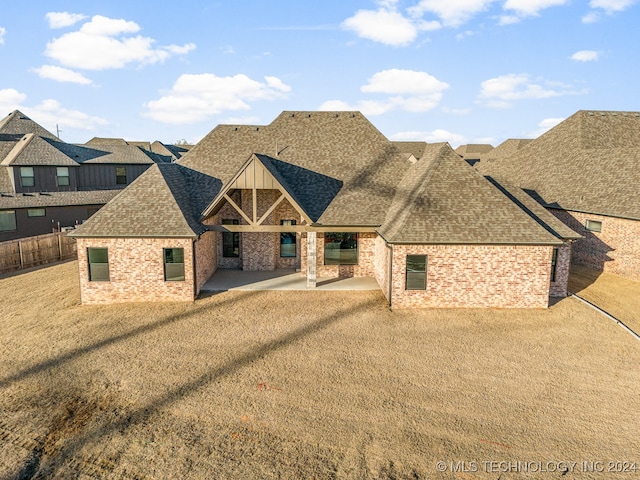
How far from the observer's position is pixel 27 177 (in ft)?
103

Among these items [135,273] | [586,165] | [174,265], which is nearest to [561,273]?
[586,165]

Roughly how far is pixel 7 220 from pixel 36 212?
5.77 feet

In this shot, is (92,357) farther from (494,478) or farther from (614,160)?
(614,160)

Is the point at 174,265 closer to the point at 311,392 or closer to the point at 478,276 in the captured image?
the point at 311,392

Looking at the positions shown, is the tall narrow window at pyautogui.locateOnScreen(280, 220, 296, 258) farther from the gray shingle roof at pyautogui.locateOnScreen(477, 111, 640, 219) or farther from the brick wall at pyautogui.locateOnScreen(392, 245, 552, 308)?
the gray shingle roof at pyautogui.locateOnScreen(477, 111, 640, 219)

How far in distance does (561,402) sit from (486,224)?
8.22 m

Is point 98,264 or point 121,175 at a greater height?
point 121,175

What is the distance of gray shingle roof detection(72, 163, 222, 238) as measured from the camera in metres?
16.5

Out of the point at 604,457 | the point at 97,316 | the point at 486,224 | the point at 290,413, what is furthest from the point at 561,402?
the point at 97,316

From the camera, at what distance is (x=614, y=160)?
24750 mm

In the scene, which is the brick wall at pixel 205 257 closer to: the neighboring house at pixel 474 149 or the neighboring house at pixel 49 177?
the neighboring house at pixel 49 177

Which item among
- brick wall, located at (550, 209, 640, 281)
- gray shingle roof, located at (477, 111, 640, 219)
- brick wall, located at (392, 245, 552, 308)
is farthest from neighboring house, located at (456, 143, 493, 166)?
brick wall, located at (392, 245, 552, 308)

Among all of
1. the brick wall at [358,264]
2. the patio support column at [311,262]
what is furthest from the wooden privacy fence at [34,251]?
the brick wall at [358,264]

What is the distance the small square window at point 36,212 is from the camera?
2755 centimetres
